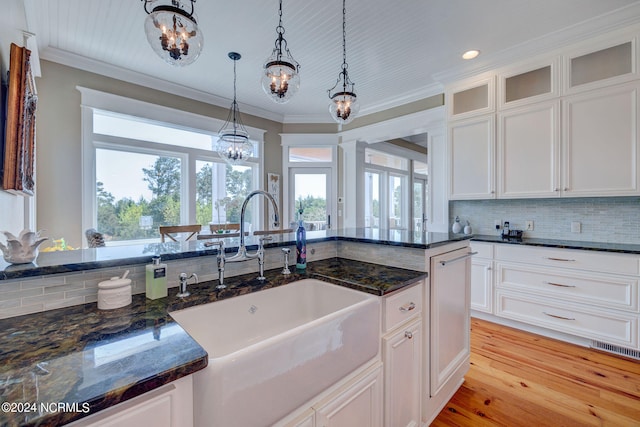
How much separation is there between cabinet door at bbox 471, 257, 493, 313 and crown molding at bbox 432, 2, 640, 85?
6.97 ft

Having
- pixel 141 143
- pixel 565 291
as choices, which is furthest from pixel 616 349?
pixel 141 143

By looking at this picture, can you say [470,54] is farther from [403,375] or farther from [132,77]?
[132,77]

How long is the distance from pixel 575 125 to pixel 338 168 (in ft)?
10.4

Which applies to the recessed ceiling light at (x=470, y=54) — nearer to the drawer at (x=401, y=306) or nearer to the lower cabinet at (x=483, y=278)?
the lower cabinet at (x=483, y=278)

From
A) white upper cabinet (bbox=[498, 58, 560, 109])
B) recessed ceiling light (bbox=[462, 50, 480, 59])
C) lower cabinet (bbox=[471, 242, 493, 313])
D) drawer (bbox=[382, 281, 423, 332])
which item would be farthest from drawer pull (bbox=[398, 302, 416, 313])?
recessed ceiling light (bbox=[462, 50, 480, 59])

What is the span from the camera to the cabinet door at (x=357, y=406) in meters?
1.00

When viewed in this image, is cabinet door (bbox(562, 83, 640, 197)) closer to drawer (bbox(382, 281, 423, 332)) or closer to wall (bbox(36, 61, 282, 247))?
drawer (bbox(382, 281, 423, 332))

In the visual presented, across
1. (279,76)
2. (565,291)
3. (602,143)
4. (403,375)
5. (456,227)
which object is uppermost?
(279,76)

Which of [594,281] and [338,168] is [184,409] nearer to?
[594,281]

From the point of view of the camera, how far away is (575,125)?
254 centimetres

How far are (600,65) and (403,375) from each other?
316 cm

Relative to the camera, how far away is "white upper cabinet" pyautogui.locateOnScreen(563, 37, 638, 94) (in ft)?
7.61

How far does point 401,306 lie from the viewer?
1.39 m

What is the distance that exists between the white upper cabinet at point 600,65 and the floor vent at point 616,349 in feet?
7.37
